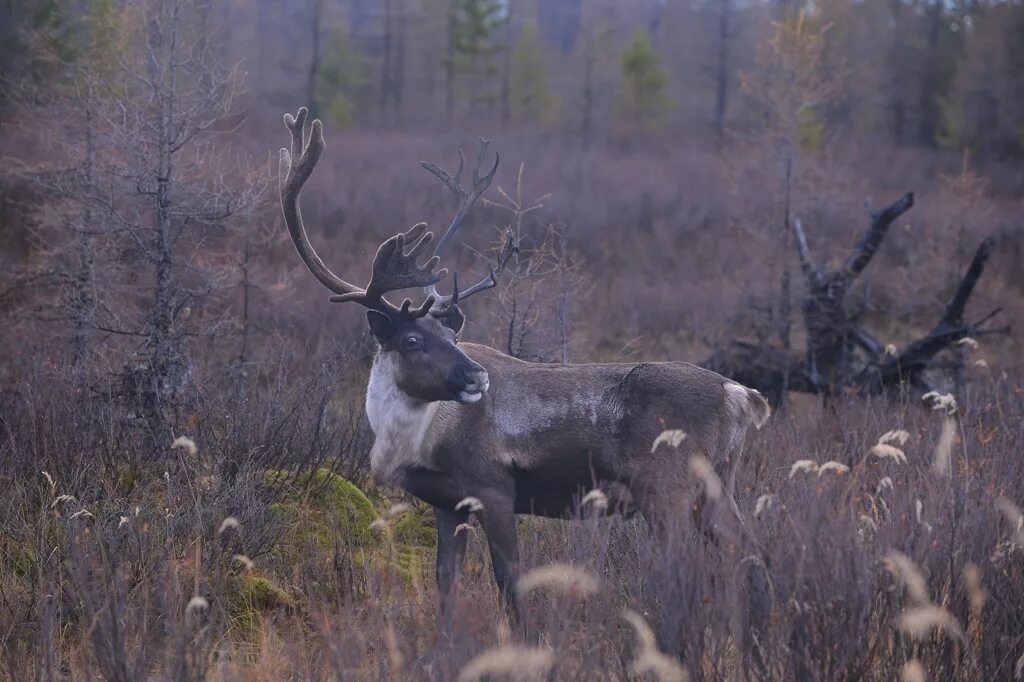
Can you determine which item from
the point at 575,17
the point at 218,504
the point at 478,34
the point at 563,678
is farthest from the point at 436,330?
the point at 575,17

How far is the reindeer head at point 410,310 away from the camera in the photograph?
5.80m

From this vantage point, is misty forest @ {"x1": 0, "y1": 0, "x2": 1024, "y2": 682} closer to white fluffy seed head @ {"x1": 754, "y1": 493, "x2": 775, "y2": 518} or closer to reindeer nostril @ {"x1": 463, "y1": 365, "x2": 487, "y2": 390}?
reindeer nostril @ {"x1": 463, "y1": 365, "x2": 487, "y2": 390}

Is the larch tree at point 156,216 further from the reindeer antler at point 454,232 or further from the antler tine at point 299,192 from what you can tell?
the reindeer antler at point 454,232

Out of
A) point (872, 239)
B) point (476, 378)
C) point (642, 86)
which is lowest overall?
point (476, 378)

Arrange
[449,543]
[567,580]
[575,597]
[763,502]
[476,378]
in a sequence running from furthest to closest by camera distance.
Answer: [449,543], [476,378], [763,502], [575,597], [567,580]

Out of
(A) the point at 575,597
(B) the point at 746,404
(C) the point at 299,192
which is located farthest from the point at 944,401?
(C) the point at 299,192

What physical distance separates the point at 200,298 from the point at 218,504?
3.89 metres

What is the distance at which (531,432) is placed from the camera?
19.0ft

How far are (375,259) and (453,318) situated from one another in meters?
0.55

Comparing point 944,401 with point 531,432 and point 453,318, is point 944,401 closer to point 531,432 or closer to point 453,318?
point 531,432

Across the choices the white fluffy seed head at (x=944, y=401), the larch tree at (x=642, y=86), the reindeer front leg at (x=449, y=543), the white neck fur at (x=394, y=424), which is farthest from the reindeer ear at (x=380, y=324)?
the larch tree at (x=642, y=86)

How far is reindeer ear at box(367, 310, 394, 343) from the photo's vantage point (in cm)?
611

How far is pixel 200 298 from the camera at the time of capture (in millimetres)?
9703

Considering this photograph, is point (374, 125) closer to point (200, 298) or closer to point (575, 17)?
point (200, 298)
